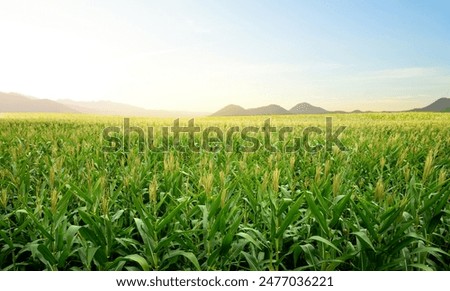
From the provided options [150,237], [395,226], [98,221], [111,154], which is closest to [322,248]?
[395,226]

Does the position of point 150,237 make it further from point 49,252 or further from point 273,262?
point 273,262

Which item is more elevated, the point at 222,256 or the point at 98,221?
the point at 98,221

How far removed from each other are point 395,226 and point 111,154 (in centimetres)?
398

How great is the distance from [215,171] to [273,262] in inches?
62.4

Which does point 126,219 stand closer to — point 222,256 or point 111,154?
point 222,256

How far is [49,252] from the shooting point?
1910mm

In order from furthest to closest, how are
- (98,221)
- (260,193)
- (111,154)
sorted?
1. (111,154)
2. (260,193)
3. (98,221)

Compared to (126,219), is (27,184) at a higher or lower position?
higher

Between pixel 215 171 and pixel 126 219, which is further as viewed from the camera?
pixel 215 171
